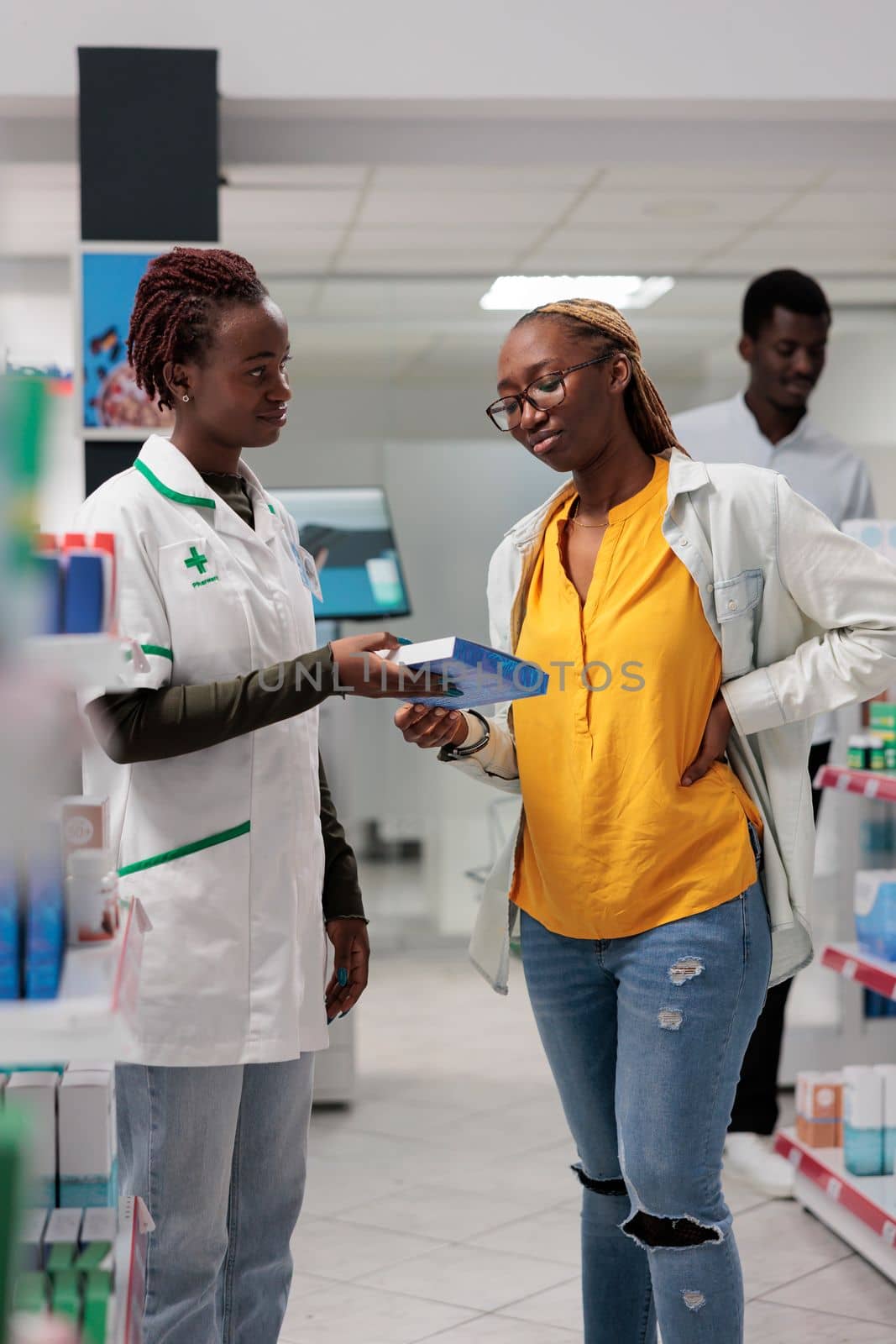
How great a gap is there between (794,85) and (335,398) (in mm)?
3122

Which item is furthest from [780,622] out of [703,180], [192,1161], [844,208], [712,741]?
[844,208]

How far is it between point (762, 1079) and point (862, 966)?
0.62 metres

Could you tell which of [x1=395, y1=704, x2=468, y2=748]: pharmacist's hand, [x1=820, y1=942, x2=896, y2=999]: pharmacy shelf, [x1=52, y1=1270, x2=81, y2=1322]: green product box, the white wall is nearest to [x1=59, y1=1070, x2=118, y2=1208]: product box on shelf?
[x1=52, y1=1270, x2=81, y2=1322]: green product box

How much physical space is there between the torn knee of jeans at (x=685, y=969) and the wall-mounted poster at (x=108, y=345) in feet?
7.98

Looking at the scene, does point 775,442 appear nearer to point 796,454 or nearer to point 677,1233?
point 796,454

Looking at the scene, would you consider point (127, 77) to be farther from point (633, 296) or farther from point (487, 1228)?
point (633, 296)

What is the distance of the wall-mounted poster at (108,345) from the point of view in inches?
153

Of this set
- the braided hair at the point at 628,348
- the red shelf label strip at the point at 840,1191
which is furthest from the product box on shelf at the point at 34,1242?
the red shelf label strip at the point at 840,1191

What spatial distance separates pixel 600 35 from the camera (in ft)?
13.6

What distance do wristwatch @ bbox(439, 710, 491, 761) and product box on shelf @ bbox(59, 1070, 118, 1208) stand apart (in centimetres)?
77

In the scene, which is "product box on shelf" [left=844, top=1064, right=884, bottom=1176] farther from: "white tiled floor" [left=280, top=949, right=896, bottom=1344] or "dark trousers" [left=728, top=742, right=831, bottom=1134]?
"dark trousers" [left=728, top=742, right=831, bottom=1134]

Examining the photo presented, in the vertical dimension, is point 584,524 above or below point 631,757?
above

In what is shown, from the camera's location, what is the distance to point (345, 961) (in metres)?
2.04

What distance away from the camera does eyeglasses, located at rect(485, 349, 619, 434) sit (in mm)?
2029
